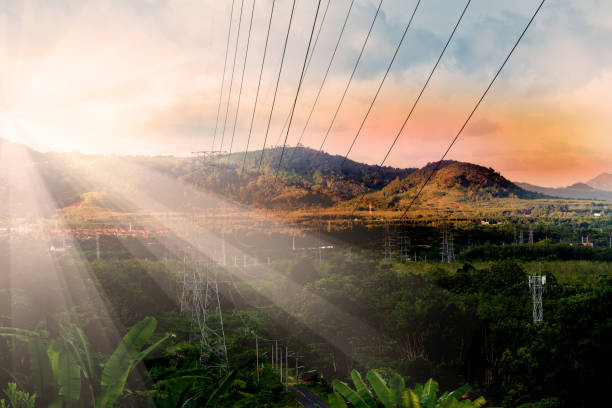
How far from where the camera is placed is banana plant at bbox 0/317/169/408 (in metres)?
4.42

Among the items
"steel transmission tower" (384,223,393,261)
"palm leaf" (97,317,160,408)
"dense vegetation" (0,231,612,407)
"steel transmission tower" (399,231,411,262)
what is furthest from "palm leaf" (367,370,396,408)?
"steel transmission tower" (399,231,411,262)

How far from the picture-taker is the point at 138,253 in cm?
6344

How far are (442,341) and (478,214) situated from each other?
88.5 m

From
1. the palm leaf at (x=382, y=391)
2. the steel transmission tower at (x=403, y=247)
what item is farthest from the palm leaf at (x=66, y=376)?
the steel transmission tower at (x=403, y=247)

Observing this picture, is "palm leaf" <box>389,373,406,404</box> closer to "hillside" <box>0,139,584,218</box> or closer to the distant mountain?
"hillside" <box>0,139,584,218</box>

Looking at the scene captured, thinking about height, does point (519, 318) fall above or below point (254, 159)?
below

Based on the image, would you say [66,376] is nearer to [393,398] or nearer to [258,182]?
[393,398]

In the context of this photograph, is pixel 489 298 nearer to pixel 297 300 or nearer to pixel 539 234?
pixel 297 300

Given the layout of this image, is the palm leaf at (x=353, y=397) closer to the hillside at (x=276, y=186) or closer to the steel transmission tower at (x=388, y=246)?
the hillside at (x=276, y=186)

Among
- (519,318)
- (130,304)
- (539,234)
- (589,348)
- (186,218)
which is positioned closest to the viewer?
(589,348)

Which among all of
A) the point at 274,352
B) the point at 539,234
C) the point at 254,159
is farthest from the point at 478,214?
the point at 274,352

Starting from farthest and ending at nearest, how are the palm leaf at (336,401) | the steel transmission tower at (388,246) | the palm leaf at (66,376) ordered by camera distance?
the steel transmission tower at (388,246)
the palm leaf at (336,401)
the palm leaf at (66,376)

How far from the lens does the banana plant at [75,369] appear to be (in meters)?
4.42

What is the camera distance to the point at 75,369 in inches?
175
